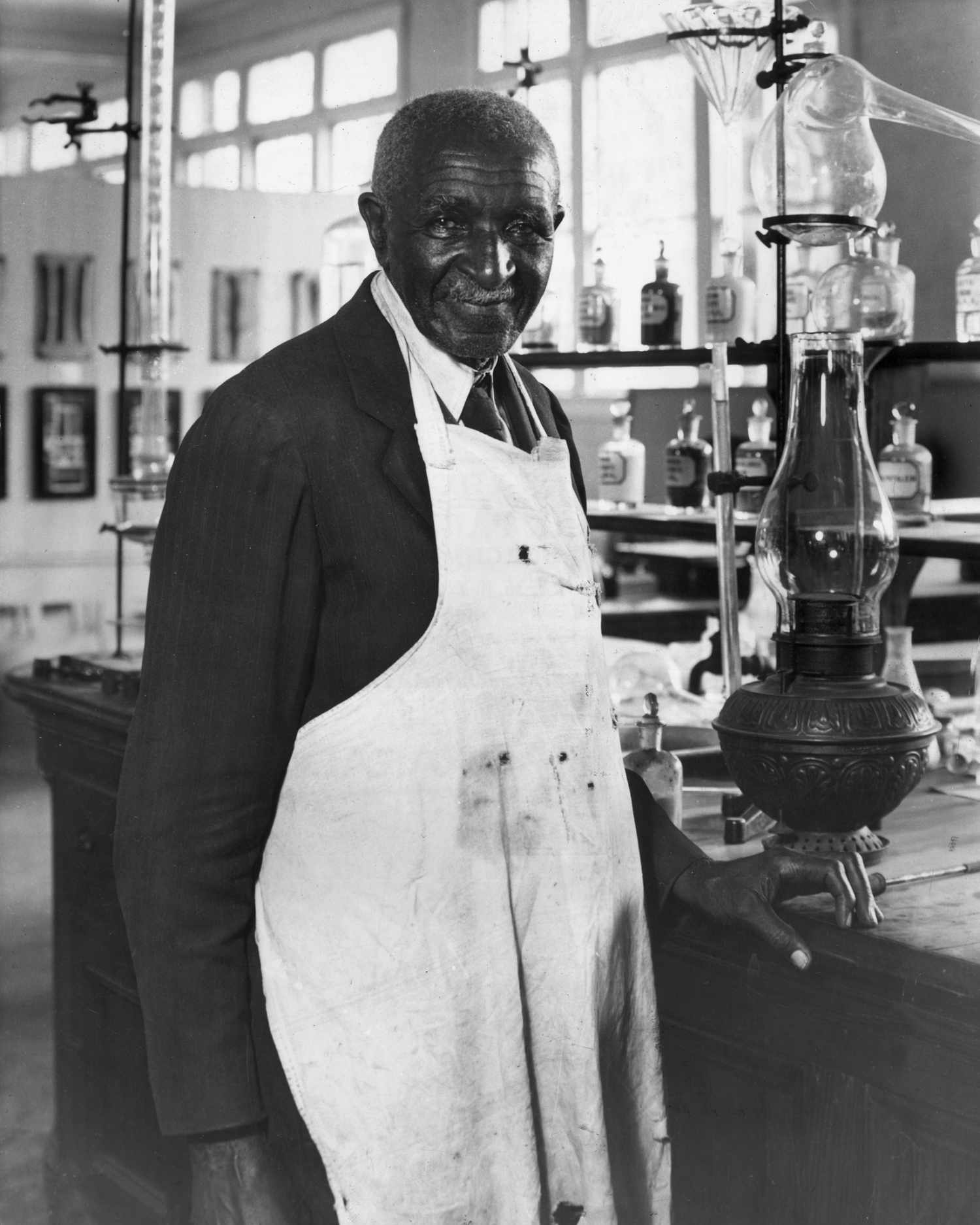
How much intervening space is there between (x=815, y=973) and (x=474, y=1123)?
329 mm

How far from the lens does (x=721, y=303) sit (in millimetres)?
2633

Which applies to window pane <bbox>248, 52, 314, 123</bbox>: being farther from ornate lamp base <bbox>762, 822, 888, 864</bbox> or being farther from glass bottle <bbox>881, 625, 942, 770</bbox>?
ornate lamp base <bbox>762, 822, 888, 864</bbox>

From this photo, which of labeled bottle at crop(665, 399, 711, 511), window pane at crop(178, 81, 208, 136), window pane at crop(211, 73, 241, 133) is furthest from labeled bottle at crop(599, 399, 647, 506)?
window pane at crop(178, 81, 208, 136)

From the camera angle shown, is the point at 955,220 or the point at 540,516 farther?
the point at 955,220

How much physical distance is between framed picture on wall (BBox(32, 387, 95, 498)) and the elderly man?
5115 millimetres

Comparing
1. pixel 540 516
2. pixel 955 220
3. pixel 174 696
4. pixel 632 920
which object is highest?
pixel 955 220

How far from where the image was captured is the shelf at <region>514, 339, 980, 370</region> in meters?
2.10

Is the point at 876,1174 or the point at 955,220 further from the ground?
the point at 955,220

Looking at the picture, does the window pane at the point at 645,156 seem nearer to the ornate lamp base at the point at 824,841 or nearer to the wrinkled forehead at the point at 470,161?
the ornate lamp base at the point at 824,841

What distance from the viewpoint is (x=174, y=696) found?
104 cm

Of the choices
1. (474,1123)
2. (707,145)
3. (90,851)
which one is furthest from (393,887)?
(707,145)

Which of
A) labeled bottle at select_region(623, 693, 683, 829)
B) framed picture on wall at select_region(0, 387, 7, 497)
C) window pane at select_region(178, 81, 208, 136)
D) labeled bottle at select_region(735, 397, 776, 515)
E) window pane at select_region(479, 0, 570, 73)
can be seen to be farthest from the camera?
window pane at select_region(178, 81, 208, 136)

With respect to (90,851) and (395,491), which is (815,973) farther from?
(90,851)

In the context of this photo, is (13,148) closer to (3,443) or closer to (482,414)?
(3,443)
